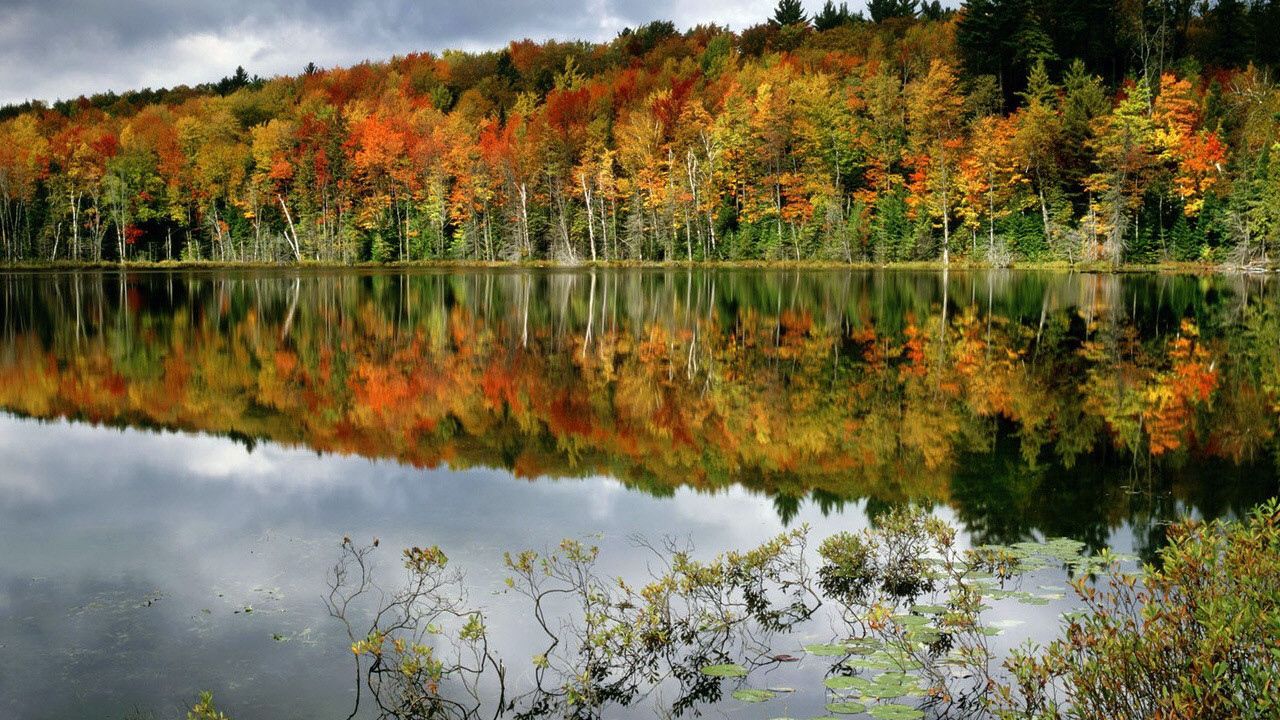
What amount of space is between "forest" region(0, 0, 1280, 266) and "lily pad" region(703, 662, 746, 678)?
52.9m

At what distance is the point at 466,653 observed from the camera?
6.30 m

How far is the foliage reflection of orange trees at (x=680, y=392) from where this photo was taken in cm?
1202

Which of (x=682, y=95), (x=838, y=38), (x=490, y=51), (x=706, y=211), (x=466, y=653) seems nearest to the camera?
(x=466, y=653)

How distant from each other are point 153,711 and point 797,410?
10.7 metres

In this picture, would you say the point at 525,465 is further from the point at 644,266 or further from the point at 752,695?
the point at 644,266

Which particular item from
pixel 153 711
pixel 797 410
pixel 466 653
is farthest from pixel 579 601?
pixel 797 410

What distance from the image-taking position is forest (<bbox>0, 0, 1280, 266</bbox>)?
5616 cm

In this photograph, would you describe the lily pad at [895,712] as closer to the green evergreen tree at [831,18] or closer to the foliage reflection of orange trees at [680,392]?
the foliage reflection of orange trees at [680,392]

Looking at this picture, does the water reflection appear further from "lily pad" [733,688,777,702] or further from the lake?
"lily pad" [733,688,777,702]

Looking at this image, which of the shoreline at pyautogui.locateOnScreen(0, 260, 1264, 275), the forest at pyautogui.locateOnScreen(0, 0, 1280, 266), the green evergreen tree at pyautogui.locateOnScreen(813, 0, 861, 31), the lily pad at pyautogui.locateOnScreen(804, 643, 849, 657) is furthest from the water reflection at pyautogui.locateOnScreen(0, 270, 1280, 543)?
the green evergreen tree at pyautogui.locateOnScreen(813, 0, 861, 31)

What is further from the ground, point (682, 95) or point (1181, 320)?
point (682, 95)

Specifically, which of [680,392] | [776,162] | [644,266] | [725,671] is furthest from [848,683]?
[644,266]

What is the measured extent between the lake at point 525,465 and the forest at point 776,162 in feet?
111

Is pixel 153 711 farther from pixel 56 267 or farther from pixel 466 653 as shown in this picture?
pixel 56 267
